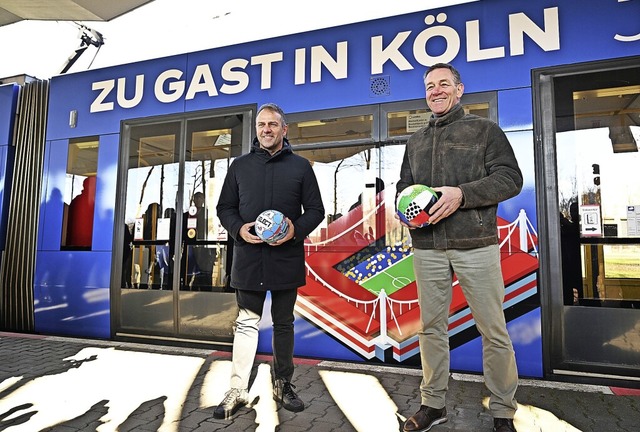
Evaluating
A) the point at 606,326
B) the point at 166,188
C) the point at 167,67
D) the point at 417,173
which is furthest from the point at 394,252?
the point at 167,67

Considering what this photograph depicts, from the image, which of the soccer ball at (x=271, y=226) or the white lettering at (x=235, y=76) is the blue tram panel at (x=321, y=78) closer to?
the white lettering at (x=235, y=76)

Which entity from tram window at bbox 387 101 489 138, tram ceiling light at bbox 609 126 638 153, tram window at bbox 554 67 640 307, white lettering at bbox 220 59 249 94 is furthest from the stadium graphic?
white lettering at bbox 220 59 249 94

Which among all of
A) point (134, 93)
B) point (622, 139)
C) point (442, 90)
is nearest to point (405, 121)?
point (442, 90)

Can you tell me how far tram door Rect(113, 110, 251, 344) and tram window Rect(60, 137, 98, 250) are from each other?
0.42 metres

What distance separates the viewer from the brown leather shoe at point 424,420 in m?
2.27

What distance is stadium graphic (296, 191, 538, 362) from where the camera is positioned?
336 centimetres

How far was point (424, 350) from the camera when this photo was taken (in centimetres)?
236

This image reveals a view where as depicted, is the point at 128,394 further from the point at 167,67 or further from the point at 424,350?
the point at 167,67

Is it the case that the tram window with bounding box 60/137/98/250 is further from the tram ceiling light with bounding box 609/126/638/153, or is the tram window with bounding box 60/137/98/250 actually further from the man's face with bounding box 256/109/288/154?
the tram ceiling light with bounding box 609/126/638/153

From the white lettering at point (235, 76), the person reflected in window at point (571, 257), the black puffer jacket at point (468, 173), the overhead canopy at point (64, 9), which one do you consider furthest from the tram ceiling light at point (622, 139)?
the overhead canopy at point (64, 9)

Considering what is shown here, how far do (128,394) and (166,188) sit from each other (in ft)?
7.51

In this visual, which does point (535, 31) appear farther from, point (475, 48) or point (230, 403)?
point (230, 403)

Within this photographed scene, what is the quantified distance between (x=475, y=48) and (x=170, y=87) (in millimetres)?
3175

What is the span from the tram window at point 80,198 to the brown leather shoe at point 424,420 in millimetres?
4026
